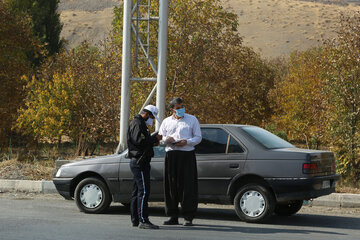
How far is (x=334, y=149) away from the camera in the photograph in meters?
19.7

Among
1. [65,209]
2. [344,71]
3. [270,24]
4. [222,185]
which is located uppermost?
[270,24]

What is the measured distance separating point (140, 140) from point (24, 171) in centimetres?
783

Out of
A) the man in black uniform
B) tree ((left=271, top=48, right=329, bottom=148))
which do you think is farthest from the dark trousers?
tree ((left=271, top=48, right=329, bottom=148))

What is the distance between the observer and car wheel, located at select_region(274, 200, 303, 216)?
1050cm

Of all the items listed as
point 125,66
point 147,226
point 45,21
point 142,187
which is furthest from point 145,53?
point 45,21

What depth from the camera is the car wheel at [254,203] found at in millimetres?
9398

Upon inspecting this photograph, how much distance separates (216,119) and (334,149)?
1011cm

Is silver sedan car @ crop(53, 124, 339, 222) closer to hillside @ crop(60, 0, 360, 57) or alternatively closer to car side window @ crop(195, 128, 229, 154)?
car side window @ crop(195, 128, 229, 154)

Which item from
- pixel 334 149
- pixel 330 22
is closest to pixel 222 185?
pixel 334 149

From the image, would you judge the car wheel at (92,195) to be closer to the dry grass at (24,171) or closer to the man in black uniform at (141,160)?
the man in black uniform at (141,160)

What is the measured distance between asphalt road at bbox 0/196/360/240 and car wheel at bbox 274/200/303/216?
122 millimetres

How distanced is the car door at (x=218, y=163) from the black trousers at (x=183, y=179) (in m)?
0.69

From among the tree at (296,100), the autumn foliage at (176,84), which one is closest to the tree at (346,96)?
the autumn foliage at (176,84)

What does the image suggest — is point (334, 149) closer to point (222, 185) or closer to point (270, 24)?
point (222, 185)
